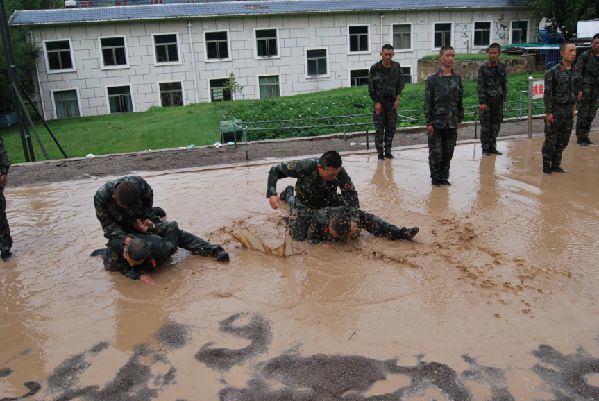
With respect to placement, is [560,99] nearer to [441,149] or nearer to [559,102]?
[559,102]

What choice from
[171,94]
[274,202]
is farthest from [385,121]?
[171,94]

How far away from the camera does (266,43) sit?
1092 inches

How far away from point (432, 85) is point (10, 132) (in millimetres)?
20244

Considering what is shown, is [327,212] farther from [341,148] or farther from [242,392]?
[341,148]

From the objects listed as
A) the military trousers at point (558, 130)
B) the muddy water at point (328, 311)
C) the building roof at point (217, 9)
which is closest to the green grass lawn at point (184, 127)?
the military trousers at point (558, 130)

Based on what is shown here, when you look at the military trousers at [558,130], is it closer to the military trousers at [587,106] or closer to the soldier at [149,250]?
the military trousers at [587,106]

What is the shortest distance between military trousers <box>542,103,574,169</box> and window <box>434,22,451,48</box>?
23263 mm

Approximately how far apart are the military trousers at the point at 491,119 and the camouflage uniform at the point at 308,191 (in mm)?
4891

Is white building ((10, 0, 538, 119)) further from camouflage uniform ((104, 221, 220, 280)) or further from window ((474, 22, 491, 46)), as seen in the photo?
camouflage uniform ((104, 221, 220, 280))

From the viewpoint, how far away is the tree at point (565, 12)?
26.5m

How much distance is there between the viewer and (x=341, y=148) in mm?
11867

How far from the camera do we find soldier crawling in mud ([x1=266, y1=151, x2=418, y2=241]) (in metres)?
5.86

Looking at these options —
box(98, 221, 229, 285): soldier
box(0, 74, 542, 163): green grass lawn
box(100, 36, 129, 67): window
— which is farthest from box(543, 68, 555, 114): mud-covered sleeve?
box(100, 36, 129, 67): window

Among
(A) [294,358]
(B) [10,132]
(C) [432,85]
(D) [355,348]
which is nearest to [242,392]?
(A) [294,358]
